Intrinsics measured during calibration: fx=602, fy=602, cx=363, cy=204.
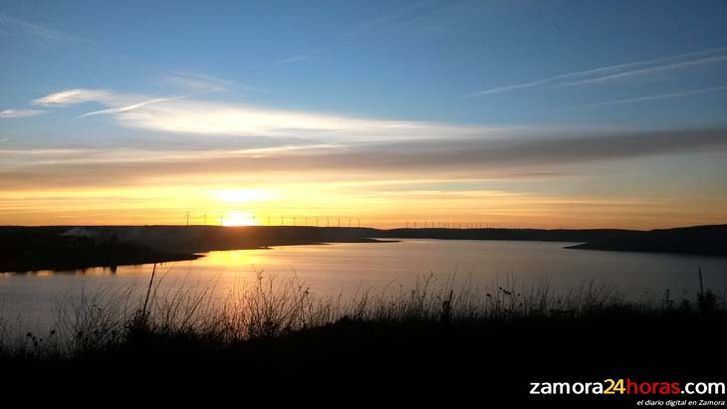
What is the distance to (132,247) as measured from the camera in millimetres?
84062

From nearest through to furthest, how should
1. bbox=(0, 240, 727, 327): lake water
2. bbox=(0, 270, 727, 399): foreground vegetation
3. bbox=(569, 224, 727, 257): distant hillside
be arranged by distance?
bbox=(0, 270, 727, 399): foreground vegetation
bbox=(0, 240, 727, 327): lake water
bbox=(569, 224, 727, 257): distant hillside

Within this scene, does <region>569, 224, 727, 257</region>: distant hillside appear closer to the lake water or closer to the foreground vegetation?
the lake water

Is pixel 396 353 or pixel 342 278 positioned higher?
pixel 396 353

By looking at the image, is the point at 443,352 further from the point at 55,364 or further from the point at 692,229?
the point at 692,229

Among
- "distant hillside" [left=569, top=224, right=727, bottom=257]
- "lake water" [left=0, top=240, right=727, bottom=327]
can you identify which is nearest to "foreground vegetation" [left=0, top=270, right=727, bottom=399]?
"lake water" [left=0, top=240, right=727, bottom=327]

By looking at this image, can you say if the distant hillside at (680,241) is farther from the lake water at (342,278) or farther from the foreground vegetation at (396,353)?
the foreground vegetation at (396,353)

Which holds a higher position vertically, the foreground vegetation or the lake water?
the foreground vegetation

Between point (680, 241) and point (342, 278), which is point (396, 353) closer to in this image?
point (342, 278)

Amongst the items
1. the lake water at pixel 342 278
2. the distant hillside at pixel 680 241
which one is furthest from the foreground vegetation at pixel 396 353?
the distant hillside at pixel 680 241

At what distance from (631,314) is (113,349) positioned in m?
7.98

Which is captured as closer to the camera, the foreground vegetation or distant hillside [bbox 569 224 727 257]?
the foreground vegetation

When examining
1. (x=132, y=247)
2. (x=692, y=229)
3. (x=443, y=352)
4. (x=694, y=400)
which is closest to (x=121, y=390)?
(x=443, y=352)

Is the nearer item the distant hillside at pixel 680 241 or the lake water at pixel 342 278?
the lake water at pixel 342 278

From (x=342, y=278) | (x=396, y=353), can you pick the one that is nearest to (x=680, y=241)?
(x=342, y=278)
